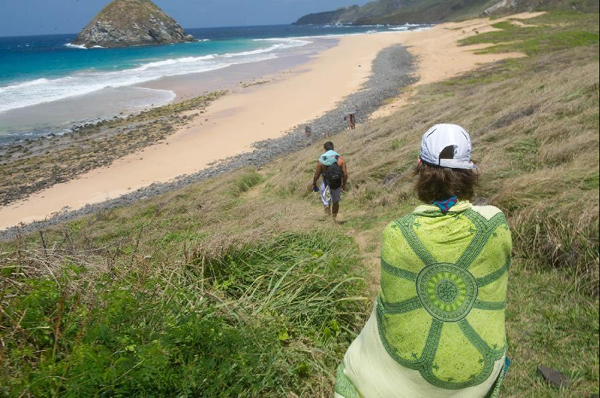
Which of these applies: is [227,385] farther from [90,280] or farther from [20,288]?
[20,288]

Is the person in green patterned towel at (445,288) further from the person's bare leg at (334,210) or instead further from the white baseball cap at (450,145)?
the person's bare leg at (334,210)

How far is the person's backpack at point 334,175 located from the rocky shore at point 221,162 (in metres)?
5.87

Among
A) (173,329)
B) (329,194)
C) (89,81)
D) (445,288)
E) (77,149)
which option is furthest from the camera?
(89,81)

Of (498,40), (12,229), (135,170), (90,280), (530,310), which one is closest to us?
(90,280)

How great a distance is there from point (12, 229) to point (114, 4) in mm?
99055

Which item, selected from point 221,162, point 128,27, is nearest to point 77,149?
point 221,162

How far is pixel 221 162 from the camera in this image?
50.9 feet

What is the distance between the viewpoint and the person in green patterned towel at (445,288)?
1545 mm

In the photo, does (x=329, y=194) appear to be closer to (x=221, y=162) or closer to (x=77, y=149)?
(x=221, y=162)

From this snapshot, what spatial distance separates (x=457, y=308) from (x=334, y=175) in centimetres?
527

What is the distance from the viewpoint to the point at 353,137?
13.5 meters

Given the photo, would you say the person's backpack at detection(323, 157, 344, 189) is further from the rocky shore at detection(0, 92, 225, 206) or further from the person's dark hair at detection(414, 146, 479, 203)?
the rocky shore at detection(0, 92, 225, 206)

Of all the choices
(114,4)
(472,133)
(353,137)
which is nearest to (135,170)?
(353,137)

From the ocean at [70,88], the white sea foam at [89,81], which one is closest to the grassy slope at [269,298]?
the ocean at [70,88]
